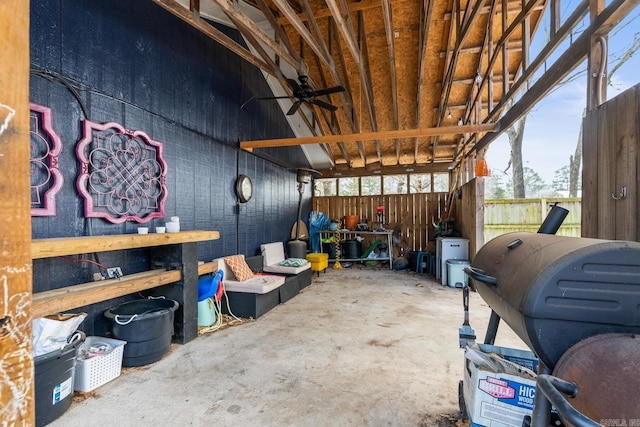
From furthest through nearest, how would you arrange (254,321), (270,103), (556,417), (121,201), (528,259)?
1. (270,103)
2. (254,321)
3. (121,201)
4. (528,259)
5. (556,417)

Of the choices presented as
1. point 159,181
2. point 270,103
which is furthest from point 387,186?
point 159,181

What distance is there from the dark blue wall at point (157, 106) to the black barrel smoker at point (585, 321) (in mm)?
3289

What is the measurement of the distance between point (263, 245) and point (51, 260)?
3414 mm

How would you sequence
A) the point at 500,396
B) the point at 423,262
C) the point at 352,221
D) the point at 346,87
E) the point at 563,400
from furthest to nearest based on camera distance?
the point at 352,221 < the point at 423,262 < the point at 346,87 < the point at 500,396 < the point at 563,400

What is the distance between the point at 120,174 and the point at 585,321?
12.1 feet

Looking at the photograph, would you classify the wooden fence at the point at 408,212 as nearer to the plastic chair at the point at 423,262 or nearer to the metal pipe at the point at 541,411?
the plastic chair at the point at 423,262

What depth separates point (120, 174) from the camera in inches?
116

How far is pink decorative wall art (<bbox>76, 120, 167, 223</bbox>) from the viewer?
8.71 ft

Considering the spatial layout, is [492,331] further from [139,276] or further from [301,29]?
[301,29]

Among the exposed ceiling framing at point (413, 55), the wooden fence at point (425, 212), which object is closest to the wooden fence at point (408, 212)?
the wooden fence at point (425, 212)

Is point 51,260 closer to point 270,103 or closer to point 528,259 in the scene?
point 528,259

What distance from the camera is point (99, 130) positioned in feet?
9.03

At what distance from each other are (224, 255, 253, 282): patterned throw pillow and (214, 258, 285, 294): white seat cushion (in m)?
0.06

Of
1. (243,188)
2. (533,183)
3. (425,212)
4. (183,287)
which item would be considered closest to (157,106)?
(243,188)
